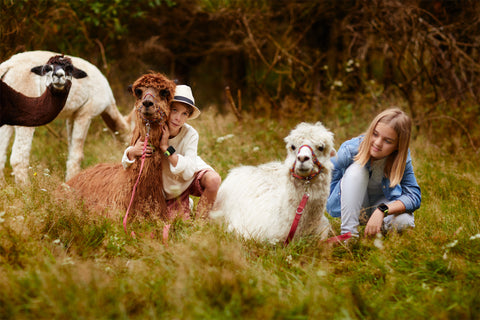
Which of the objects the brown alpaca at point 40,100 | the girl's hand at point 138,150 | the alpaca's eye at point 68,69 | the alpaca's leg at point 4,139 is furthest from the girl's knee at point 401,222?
the alpaca's leg at point 4,139

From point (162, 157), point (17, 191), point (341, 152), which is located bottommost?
point (17, 191)

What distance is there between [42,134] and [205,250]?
6.18 meters

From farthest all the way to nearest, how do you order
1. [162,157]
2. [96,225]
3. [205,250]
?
1. [162,157]
2. [96,225]
3. [205,250]

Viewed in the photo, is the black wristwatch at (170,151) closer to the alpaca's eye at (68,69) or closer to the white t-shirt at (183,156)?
the white t-shirt at (183,156)

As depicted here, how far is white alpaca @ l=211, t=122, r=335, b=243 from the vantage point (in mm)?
2744

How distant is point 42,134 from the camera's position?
736 cm

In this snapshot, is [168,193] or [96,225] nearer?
[96,225]

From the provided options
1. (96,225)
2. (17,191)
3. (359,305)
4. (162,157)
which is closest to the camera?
(359,305)

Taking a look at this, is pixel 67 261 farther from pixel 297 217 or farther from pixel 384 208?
pixel 384 208

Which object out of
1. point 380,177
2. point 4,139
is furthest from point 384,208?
point 4,139

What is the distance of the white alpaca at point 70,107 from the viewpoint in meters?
4.45

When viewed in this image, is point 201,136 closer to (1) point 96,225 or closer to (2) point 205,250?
(1) point 96,225

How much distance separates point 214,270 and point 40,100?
9.09 feet

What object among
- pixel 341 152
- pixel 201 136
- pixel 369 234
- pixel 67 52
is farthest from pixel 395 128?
pixel 67 52
